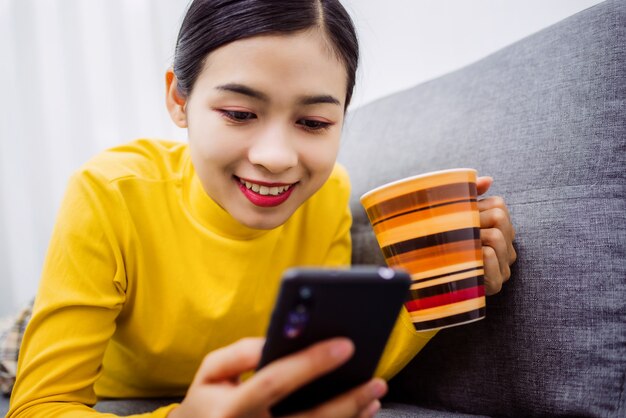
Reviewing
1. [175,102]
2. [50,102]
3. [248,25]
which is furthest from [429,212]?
[50,102]

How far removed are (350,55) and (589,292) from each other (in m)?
0.47

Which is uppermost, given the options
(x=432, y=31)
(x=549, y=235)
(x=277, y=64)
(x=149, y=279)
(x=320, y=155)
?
(x=432, y=31)

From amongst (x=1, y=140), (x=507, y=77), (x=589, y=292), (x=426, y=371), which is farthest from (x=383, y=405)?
(x=1, y=140)

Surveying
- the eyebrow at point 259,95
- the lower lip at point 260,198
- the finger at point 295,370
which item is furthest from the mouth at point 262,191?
the finger at point 295,370

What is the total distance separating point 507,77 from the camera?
78 centimetres

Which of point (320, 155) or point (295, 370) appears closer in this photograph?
point (295, 370)

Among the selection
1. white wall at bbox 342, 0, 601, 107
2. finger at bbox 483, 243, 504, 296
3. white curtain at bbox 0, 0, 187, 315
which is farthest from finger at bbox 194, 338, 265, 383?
white curtain at bbox 0, 0, 187, 315

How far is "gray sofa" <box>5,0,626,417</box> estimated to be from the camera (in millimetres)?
585

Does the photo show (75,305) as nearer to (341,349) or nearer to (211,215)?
(211,215)

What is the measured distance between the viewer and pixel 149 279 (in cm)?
79

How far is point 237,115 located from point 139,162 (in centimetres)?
28

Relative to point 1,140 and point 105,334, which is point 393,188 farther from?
point 1,140

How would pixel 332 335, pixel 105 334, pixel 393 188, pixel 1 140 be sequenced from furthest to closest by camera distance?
pixel 1 140
pixel 105 334
pixel 393 188
pixel 332 335

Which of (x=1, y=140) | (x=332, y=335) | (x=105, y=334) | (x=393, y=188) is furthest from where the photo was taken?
(x=1, y=140)
